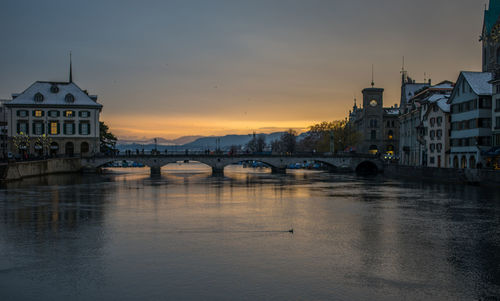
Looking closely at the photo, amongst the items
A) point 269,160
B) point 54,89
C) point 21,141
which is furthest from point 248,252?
point 54,89

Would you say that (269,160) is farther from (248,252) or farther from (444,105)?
(248,252)

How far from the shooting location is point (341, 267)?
18.8 metres

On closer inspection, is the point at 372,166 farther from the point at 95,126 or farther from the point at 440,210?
the point at 440,210

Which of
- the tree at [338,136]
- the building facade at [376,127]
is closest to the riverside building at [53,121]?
the tree at [338,136]

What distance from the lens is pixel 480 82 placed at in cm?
7275

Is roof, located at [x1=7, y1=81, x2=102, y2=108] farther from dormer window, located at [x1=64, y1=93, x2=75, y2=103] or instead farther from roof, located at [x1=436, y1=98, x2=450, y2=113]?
roof, located at [x1=436, y1=98, x2=450, y2=113]

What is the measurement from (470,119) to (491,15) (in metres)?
40.4

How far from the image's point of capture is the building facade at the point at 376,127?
146 meters

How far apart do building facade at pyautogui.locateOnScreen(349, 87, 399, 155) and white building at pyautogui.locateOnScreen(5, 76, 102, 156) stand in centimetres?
8029

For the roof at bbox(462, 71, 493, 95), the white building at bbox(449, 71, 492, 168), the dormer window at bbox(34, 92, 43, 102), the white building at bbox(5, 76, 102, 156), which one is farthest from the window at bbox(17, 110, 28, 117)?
the roof at bbox(462, 71, 493, 95)

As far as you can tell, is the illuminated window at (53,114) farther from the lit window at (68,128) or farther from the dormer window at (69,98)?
the dormer window at (69,98)

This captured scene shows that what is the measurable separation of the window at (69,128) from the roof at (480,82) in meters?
83.8

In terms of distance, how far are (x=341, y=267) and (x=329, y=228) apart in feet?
32.3

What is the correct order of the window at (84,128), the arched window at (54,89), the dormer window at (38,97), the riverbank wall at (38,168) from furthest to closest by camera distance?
1. the arched window at (54,89)
2. the window at (84,128)
3. the dormer window at (38,97)
4. the riverbank wall at (38,168)
